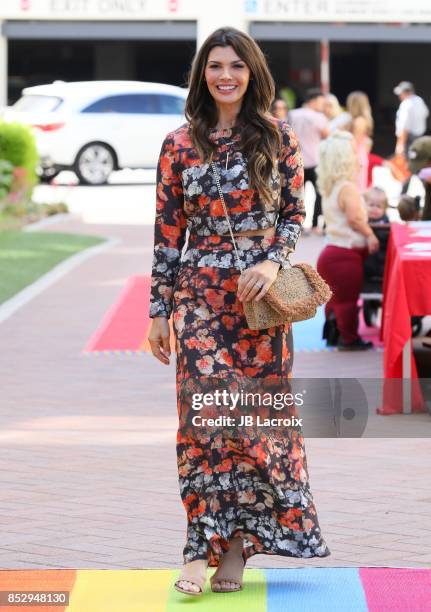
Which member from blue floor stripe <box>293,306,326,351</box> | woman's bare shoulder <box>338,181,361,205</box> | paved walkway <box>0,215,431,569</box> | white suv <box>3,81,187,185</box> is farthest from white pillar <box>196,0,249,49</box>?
woman's bare shoulder <box>338,181,361,205</box>

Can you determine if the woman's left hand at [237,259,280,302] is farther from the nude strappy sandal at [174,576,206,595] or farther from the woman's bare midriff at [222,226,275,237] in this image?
the nude strappy sandal at [174,576,206,595]

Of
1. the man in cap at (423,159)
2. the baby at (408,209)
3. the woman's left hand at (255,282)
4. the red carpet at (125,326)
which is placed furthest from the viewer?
the red carpet at (125,326)

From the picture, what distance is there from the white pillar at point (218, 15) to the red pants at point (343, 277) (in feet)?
74.9

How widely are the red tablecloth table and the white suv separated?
18911 millimetres

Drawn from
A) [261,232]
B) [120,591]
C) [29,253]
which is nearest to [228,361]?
[261,232]

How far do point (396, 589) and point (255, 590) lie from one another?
49cm

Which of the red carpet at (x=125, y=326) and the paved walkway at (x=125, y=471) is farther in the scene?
the red carpet at (x=125, y=326)

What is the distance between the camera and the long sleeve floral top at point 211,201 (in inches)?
193

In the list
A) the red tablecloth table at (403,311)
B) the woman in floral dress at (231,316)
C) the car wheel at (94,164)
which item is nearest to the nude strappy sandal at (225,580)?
the woman in floral dress at (231,316)

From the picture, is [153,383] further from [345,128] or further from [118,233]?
[118,233]

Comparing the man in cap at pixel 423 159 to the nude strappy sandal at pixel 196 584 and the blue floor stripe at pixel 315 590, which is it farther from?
the nude strappy sandal at pixel 196 584

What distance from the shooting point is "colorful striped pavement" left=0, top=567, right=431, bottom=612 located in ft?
15.9

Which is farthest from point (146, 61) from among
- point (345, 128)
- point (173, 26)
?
point (345, 128)

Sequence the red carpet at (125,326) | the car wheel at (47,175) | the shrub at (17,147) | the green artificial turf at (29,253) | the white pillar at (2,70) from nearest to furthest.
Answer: the red carpet at (125,326) < the green artificial turf at (29,253) < the shrub at (17,147) < the car wheel at (47,175) < the white pillar at (2,70)
